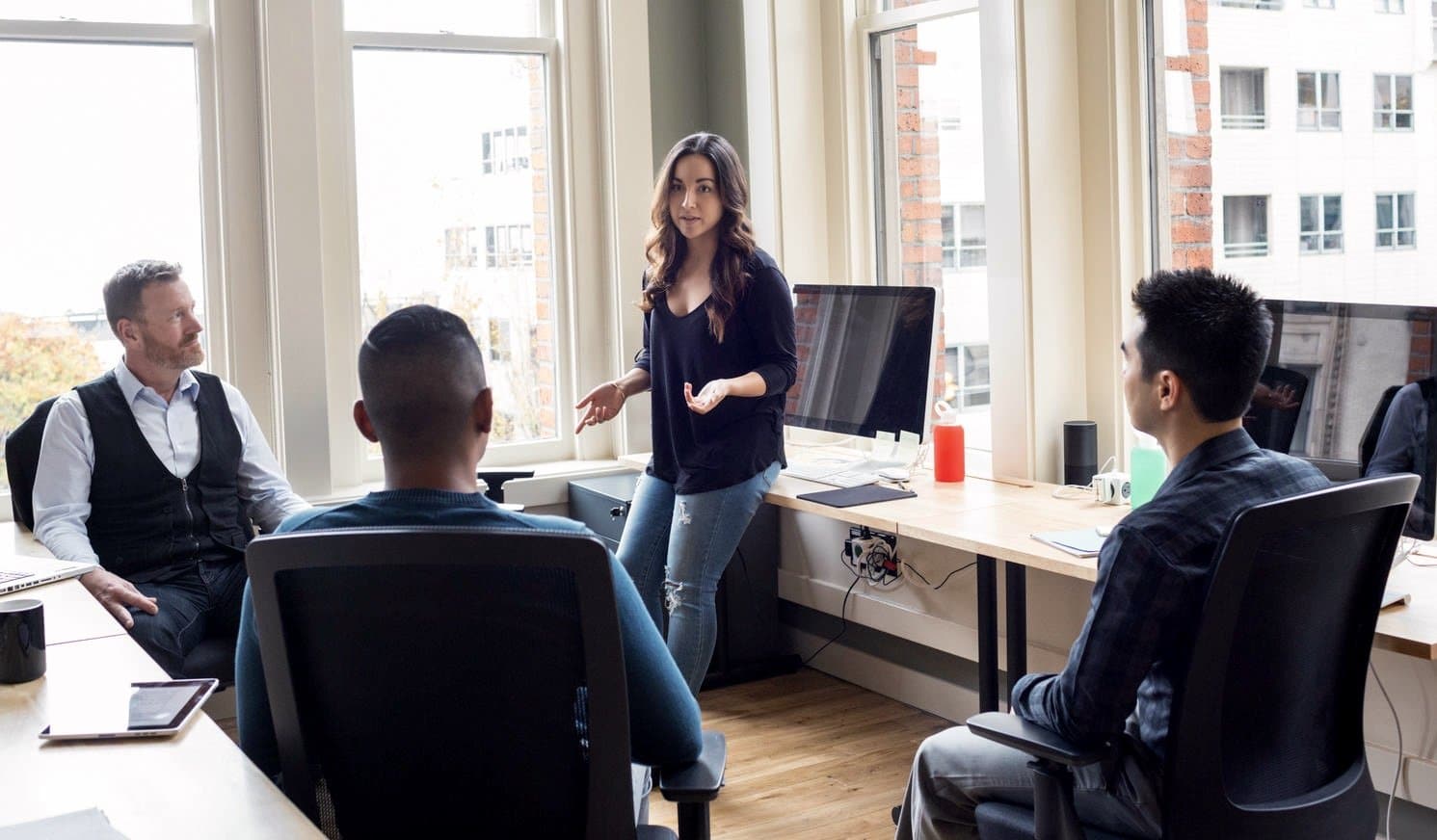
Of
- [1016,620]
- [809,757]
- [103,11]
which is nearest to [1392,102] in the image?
[1016,620]

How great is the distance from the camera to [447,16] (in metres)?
4.21

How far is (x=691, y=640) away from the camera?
124 inches

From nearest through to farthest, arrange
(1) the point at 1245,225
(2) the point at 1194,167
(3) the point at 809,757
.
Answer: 1. (1) the point at 1245,225
2. (2) the point at 1194,167
3. (3) the point at 809,757

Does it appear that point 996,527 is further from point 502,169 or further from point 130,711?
point 502,169

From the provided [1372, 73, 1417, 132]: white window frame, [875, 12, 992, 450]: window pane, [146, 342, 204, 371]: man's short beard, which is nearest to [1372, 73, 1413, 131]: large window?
[1372, 73, 1417, 132]: white window frame

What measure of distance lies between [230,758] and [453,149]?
303 centimetres

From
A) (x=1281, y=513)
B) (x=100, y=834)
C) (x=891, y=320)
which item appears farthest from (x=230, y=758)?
(x=891, y=320)

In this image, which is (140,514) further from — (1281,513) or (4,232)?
(1281,513)

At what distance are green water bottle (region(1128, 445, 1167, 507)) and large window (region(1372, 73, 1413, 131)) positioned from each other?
852mm

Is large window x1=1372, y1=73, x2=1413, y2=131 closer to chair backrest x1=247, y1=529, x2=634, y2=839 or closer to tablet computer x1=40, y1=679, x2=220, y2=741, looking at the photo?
chair backrest x1=247, y1=529, x2=634, y2=839

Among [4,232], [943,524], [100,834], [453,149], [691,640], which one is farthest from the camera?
[453,149]

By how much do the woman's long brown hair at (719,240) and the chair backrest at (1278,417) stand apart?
123cm

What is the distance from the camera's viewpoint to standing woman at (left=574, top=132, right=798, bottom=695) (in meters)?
3.14

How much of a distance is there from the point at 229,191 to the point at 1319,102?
9.38ft
